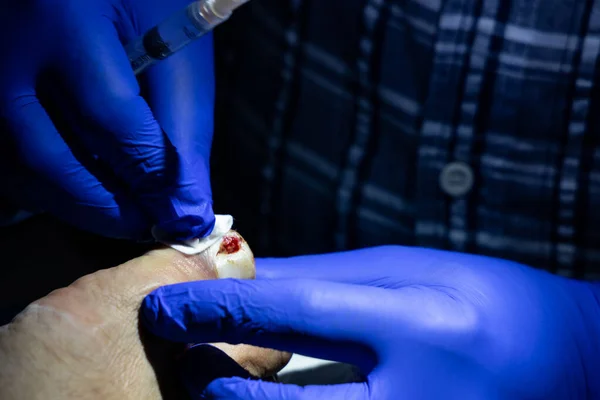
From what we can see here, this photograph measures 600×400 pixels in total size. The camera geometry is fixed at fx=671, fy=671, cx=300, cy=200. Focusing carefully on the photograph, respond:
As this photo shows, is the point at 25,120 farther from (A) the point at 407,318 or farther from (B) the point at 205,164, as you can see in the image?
(A) the point at 407,318

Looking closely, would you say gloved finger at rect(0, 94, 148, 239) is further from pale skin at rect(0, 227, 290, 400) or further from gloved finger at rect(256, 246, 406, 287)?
gloved finger at rect(256, 246, 406, 287)

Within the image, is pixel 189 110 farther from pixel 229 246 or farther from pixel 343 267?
pixel 343 267

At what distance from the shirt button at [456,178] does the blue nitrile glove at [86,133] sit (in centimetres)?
43

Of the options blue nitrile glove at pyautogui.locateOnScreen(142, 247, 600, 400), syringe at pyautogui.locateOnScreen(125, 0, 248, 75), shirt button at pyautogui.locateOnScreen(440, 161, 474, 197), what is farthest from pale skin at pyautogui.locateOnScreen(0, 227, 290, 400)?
shirt button at pyautogui.locateOnScreen(440, 161, 474, 197)

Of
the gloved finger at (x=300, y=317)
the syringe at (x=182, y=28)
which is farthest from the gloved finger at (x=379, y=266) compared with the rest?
the syringe at (x=182, y=28)

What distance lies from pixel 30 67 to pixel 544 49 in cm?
83

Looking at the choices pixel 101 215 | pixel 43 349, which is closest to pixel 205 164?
pixel 101 215

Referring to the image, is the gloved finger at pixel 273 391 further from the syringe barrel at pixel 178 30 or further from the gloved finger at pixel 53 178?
the syringe barrel at pixel 178 30

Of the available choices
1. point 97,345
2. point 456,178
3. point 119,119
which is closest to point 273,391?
point 97,345

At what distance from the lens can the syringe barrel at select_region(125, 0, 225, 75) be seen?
981 millimetres

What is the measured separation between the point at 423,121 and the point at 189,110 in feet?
1.37

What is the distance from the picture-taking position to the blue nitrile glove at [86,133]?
3.28 feet

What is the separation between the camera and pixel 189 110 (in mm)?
1154

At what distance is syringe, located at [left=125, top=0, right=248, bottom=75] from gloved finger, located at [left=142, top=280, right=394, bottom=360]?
368mm
